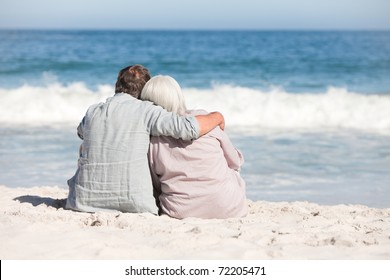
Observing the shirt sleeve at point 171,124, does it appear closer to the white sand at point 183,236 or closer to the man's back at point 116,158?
the man's back at point 116,158

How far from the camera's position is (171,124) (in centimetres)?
414

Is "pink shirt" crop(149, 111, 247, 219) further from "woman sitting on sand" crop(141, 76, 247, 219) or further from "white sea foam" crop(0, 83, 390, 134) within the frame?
"white sea foam" crop(0, 83, 390, 134)


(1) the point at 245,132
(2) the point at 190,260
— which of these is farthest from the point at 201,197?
(1) the point at 245,132

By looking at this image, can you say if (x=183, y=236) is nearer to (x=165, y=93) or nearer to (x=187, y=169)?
(x=187, y=169)

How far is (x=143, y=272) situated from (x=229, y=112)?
30.9ft

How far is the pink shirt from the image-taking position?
431cm

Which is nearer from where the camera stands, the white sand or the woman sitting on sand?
the white sand

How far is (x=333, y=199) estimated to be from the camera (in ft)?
20.3

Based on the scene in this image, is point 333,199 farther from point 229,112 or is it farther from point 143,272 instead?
point 229,112

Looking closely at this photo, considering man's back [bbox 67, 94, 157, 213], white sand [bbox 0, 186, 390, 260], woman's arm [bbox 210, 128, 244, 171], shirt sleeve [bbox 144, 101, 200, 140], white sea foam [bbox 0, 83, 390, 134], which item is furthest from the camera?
white sea foam [bbox 0, 83, 390, 134]

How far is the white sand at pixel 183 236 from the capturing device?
3.52 metres

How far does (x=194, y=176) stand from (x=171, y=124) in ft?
1.41

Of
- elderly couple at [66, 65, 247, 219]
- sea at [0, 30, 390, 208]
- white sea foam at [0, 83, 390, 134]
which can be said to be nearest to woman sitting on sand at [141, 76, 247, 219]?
elderly couple at [66, 65, 247, 219]

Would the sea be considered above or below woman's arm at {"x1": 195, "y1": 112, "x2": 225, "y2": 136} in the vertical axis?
below
